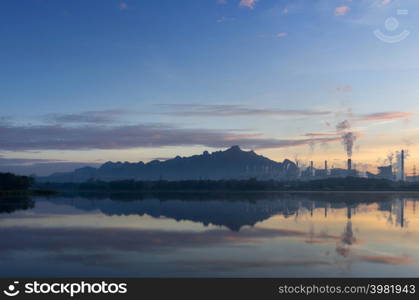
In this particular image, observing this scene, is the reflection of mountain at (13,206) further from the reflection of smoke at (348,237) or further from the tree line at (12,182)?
the tree line at (12,182)

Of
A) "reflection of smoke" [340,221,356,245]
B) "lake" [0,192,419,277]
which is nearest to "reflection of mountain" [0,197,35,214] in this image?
"lake" [0,192,419,277]

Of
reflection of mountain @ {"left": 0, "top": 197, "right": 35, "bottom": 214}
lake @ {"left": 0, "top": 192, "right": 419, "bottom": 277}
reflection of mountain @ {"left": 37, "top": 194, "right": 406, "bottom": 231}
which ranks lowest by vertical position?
reflection of mountain @ {"left": 0, "top": 197, "right": 35, "bottom": 214}

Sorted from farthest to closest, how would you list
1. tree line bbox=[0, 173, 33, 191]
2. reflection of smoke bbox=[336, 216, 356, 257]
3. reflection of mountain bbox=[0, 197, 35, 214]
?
tree line bbox=[0, 173, 33, 191] → reflection of mountain bbox=[0, 197, 35, 214] → reflection of smoke bbox=[336, 216, 356, 257]

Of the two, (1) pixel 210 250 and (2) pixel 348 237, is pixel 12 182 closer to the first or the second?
(1) pixel 210 250

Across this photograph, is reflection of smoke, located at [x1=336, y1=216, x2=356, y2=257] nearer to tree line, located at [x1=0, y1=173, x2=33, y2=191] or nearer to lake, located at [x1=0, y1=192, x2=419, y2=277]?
lake, located at [x1=0, y1=192, x2=419, y2=277]

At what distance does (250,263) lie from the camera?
58.9 ft

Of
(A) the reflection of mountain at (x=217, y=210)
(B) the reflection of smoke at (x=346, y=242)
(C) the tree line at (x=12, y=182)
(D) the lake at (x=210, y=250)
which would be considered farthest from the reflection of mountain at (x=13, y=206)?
(C) the tree line at (x=12, y=182)

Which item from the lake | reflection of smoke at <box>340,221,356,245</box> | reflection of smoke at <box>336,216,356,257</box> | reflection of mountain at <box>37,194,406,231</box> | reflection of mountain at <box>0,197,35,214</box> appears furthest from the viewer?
reflection of mountain at <box>0,197,35,214</box>

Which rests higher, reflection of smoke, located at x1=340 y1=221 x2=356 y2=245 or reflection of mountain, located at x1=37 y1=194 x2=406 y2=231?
reflection of smoke, located at x1=340 y1=221 x2=356 y2=245

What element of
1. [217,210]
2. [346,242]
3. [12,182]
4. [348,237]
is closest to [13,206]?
[217,210]

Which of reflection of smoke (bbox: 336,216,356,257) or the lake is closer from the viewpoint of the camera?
the lake

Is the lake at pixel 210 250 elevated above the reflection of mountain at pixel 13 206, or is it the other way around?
the lake at pixel 210 250

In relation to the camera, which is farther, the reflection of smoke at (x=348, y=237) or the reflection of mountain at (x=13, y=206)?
the reflection of mountain at (x=13, y=206)

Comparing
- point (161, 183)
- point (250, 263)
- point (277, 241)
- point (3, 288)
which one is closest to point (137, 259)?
point (250, 263)
